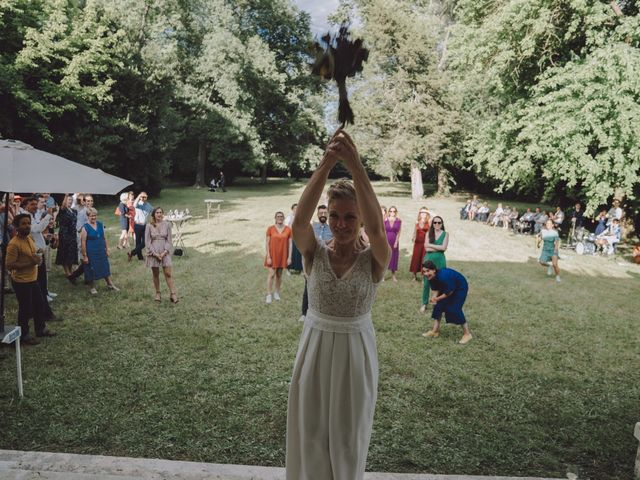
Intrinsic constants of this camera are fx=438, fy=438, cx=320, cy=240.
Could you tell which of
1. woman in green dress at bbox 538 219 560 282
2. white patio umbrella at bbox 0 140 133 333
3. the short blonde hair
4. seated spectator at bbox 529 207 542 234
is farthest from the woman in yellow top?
seated spectator at bbox 529 207 542 234

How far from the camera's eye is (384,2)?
29.1 metres

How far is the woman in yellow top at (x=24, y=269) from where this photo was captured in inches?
246

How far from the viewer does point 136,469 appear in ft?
12.0

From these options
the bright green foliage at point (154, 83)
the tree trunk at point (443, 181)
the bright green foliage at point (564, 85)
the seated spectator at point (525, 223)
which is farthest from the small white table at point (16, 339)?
the tree trunk at point (443, 181)


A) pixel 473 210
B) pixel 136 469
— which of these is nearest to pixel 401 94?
pixel 473 210

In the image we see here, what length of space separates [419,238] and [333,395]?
8.48 metres

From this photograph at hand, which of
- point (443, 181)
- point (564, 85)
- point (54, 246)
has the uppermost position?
point (564, 85)

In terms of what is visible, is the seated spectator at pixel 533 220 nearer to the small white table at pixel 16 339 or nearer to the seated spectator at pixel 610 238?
the seated spectator at pixel 610 238

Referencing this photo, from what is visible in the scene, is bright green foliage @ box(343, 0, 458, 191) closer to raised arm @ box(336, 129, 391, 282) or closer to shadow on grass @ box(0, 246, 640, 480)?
shadow on grass @ box(0, 246, 640, 480)

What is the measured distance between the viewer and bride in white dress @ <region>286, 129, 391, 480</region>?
246 cm

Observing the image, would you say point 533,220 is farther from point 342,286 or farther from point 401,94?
point 342,286

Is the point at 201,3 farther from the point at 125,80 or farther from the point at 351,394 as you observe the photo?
the point at 351,394

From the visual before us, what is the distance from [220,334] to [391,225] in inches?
197

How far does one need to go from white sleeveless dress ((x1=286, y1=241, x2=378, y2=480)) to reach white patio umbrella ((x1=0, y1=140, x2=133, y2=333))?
4.14m
